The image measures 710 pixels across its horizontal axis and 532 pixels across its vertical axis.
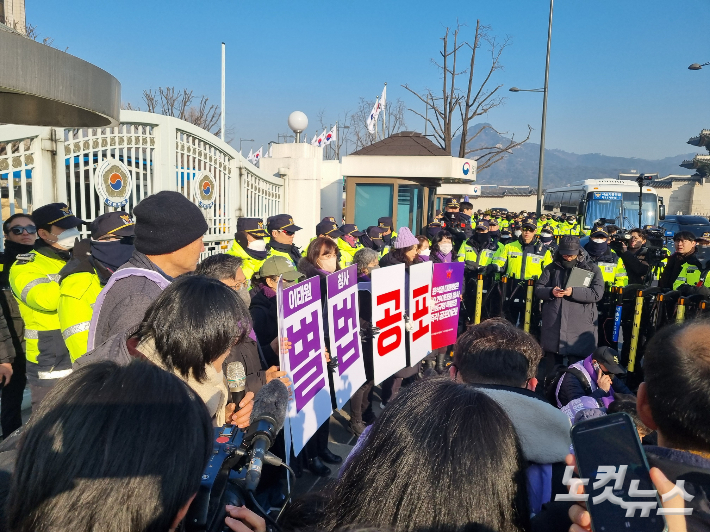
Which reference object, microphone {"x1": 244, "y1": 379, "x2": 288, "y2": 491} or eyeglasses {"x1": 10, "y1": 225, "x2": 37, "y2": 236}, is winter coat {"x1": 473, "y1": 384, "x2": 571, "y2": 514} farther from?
eyeglasses {"x1": 10, "y1": 225, "x2": 37, "y2": 236}

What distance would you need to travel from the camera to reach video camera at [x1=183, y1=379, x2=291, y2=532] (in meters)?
1.04

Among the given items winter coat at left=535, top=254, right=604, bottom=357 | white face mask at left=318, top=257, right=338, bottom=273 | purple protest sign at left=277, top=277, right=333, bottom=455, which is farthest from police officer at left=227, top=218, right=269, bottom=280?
winter coat at left=535, top=254, right=604, bottom=357

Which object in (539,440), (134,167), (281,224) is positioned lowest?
(539,440)

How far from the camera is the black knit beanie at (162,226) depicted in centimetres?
223

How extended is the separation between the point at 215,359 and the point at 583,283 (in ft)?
16.0

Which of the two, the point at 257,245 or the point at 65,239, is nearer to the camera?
the point at 65,239

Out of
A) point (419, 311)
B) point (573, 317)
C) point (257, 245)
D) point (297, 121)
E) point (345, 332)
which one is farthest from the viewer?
point (297, 121)

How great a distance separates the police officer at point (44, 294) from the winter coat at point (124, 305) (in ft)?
5.96

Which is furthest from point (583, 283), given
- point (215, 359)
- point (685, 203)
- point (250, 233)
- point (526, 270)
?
point (685, 203)

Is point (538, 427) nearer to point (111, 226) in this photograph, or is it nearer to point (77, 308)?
point (77, 308)

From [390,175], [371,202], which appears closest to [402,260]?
[390,175]

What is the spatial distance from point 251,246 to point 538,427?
15.2ft

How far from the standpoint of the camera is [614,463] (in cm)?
105

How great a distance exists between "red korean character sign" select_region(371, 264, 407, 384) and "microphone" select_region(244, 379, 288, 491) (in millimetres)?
2969
